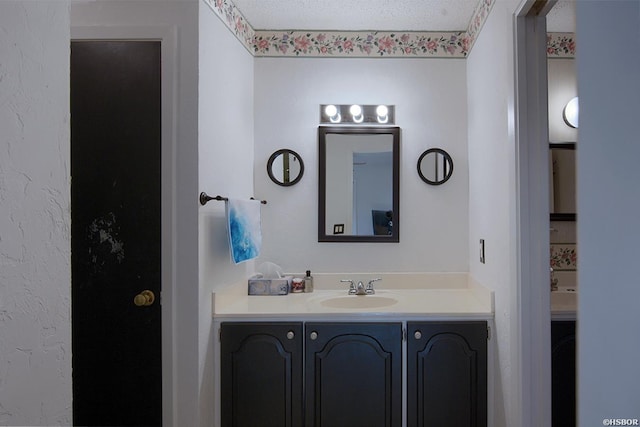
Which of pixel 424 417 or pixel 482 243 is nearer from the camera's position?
pixel 424 417

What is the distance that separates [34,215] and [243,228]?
1243 mm

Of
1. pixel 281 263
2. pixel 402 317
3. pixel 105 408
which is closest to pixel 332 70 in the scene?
pixel 281 263

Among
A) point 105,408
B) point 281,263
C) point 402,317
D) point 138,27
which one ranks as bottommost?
point 105,408

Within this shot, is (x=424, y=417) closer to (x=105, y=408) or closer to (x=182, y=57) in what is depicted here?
(x=105, y=408)

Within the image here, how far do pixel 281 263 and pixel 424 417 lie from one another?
1143mm

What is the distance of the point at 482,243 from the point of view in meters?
2.08

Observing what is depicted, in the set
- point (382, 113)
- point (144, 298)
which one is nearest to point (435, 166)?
point (382, 113)

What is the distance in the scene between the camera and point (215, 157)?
184 centimetres

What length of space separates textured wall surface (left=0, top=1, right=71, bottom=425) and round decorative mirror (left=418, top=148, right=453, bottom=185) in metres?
1.96

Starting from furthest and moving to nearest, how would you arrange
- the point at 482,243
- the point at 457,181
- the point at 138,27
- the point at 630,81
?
the point at 457,181 < the point at 482,243 < the point at 138,27 < the point at 630,81

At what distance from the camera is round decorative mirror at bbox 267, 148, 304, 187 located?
2.40m

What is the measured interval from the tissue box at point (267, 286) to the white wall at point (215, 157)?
66 millimetres

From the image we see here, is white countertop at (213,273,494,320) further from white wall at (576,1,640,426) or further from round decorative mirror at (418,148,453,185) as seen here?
white wall at (576,1,640,426)
